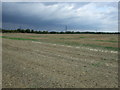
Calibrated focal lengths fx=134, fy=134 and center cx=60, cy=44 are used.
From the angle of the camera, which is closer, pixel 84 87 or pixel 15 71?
pixel 84 87

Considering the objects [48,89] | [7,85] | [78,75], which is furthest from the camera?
[78,75]

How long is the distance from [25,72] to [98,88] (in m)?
3.08

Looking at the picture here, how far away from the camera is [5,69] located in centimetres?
623

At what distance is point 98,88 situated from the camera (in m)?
4.37

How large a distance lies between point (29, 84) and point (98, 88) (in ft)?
7.54

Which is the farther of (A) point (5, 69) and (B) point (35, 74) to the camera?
(A) point (5, 69)

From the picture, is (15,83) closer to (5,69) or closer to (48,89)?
(48,89)

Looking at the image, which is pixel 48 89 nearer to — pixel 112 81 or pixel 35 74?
A: pixel 35 74

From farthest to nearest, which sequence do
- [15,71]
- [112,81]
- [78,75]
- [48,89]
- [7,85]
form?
[15,71] < [78,75] < [112,81] < [7,85] < [48,89]

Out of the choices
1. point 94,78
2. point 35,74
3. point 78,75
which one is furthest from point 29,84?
point 94,78

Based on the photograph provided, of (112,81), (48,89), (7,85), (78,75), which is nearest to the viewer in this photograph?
(48,89)

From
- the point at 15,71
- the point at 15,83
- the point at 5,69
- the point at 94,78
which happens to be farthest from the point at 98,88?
the point at 5,69

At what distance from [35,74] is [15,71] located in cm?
102

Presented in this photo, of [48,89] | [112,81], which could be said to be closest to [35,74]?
[48,89]
